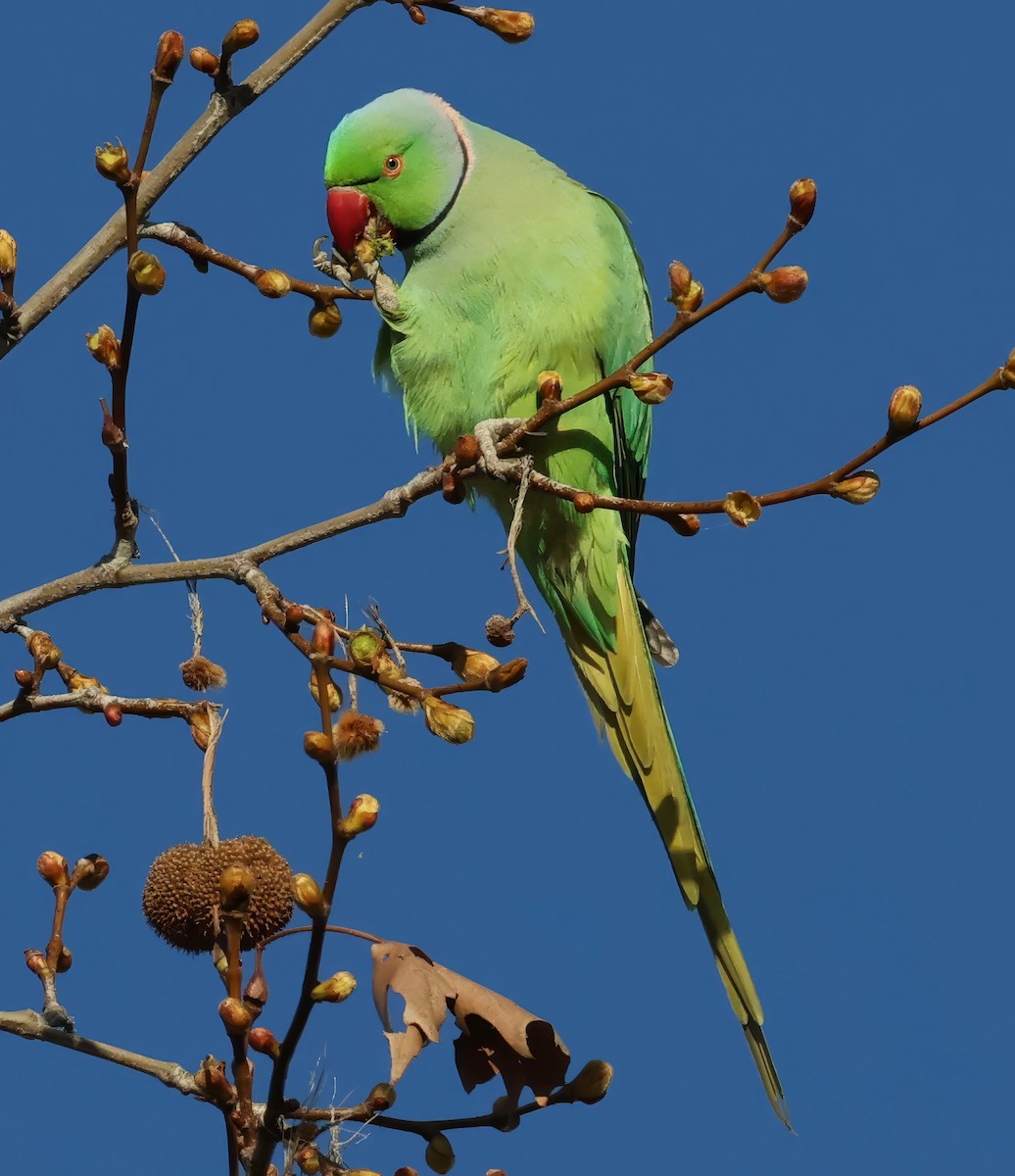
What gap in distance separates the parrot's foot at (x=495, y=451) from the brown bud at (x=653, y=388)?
0.94ft

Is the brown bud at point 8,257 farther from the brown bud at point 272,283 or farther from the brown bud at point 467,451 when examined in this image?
the brown bud at point 467,451

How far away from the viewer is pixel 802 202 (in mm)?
1842

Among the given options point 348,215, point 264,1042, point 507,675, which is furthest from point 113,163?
point 348,215

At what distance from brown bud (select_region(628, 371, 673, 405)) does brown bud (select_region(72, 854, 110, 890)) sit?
1.01 m

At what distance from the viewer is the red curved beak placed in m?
3.35

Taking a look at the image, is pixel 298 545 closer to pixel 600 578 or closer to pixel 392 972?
pixel 392 972

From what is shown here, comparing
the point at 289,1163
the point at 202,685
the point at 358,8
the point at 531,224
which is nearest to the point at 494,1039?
the point at 289,1163

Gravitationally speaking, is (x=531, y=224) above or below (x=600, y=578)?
above

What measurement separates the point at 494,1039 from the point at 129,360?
1.08 meters

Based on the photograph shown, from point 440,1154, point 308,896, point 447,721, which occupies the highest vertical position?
point 447,721

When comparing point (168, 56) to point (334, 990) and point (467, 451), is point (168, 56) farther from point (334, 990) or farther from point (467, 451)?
point (334, 990)

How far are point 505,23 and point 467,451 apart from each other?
0.70m

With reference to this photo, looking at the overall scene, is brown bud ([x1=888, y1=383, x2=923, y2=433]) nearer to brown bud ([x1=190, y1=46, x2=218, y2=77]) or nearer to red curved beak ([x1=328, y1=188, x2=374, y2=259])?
brown bud ([x1=190, y1=46, x2=218, y2=77])

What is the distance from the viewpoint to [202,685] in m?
2.18
